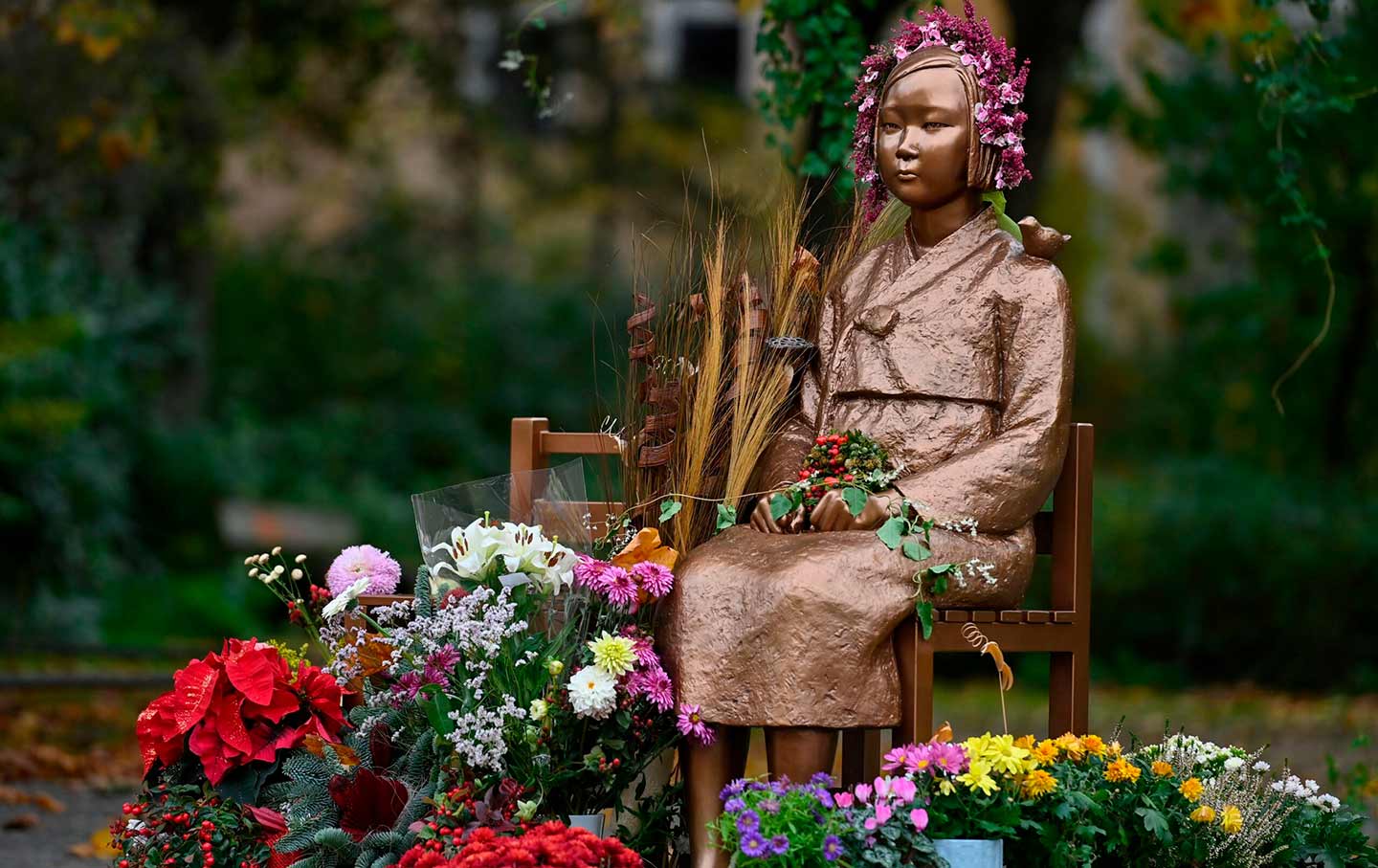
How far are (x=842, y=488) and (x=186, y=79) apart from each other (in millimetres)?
8247

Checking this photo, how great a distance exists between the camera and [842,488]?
12.5ft

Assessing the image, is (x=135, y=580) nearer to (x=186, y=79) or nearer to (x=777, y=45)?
(x=186, y=79)

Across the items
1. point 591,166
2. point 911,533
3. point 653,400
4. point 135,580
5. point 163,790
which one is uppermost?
point 591,166

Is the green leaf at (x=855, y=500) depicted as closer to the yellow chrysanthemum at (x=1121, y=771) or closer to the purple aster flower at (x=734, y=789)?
the purple aster flower at (x=734, y=789)

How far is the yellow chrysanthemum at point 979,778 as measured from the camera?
134 inches

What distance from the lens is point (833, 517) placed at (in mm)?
3791

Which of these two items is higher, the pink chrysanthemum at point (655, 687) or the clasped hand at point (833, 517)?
the clasped hand at point (833, 517)

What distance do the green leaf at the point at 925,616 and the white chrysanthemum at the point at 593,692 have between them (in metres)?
0.67

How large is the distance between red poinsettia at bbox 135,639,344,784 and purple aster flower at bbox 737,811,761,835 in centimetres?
105

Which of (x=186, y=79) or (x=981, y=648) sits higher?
(x=186, y=79)

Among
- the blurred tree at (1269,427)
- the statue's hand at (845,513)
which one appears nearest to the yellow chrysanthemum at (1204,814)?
the statue's hand at (845,513)

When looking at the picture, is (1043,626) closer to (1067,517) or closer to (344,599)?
(1067,517)

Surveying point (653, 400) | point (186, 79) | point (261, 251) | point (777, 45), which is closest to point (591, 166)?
point (261, 251)

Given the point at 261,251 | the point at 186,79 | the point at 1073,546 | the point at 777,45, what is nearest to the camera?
the point at 1073,546
